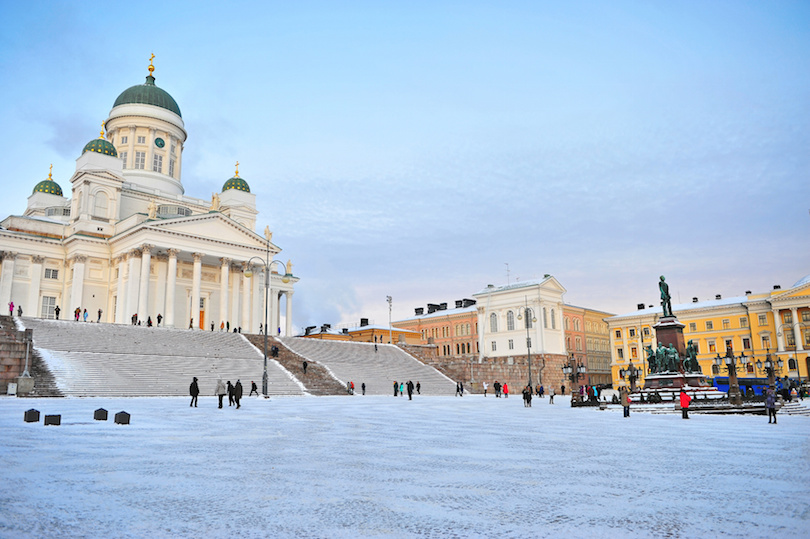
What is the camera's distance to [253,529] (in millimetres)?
5277

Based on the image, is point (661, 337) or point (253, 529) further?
point (661, 337)

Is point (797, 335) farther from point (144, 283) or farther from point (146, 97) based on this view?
point (146, 97)

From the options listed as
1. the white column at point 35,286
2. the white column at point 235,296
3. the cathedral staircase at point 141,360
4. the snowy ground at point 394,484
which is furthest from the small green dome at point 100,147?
the snowy ground at point 394,484

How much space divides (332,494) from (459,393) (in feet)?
139

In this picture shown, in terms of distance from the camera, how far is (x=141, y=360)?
115 feet

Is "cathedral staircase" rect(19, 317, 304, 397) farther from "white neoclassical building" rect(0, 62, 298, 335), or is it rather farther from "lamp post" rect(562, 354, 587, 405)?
"lamp post" rect(562, 354, 587, 405)

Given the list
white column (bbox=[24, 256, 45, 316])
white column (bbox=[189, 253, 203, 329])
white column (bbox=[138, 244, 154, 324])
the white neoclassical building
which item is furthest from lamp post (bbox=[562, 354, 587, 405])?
white column (bbox=[24, 256, 45, 316])

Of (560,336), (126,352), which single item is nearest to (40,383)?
(126,352)

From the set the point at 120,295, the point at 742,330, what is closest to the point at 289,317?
the point at 120,295

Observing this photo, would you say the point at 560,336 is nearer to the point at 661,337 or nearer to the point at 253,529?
the point at 661,337

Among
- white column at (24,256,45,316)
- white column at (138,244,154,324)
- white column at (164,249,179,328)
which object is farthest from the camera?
white column at (24,256,45,316)

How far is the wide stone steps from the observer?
45.6m

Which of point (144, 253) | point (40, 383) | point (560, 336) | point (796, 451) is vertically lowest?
point (796, 451)

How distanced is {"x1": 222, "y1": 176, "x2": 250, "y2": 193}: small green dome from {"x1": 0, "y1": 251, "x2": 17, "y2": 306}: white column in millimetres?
23298
